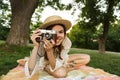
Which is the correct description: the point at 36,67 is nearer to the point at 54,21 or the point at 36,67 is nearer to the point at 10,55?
the point at 54,21

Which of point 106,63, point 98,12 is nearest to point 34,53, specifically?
A: point 106,63

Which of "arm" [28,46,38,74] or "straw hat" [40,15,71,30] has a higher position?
"straw hat" [40,15,71,30]

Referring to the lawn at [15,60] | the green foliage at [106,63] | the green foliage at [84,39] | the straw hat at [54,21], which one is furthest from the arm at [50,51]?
the green foliage at [84,39]

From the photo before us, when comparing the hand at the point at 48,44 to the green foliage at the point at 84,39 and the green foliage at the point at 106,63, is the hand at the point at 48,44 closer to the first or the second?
the green foliage at the point at 106,63

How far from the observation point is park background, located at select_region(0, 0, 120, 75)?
33.9 feet

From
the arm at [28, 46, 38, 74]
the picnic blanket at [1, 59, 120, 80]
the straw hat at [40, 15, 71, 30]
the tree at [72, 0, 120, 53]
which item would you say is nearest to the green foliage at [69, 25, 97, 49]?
the tree at [72, 0, 120, 53]

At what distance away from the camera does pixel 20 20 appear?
1255 centimetres

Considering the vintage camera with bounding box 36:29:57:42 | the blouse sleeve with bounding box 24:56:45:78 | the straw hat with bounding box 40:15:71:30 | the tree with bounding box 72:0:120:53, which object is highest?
the tree with bounding box 72:0:120:53

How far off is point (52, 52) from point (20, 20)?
8.00m

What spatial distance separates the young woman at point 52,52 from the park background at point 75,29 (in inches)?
50.1

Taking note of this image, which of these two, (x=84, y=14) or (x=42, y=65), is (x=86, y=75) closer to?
(x=42, y=65)

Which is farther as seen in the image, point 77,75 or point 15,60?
point 15,60

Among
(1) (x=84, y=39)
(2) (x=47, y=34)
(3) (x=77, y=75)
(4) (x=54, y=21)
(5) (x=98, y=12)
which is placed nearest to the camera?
(2) (x=47, y=34)

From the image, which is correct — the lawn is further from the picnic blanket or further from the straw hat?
the straw hat
